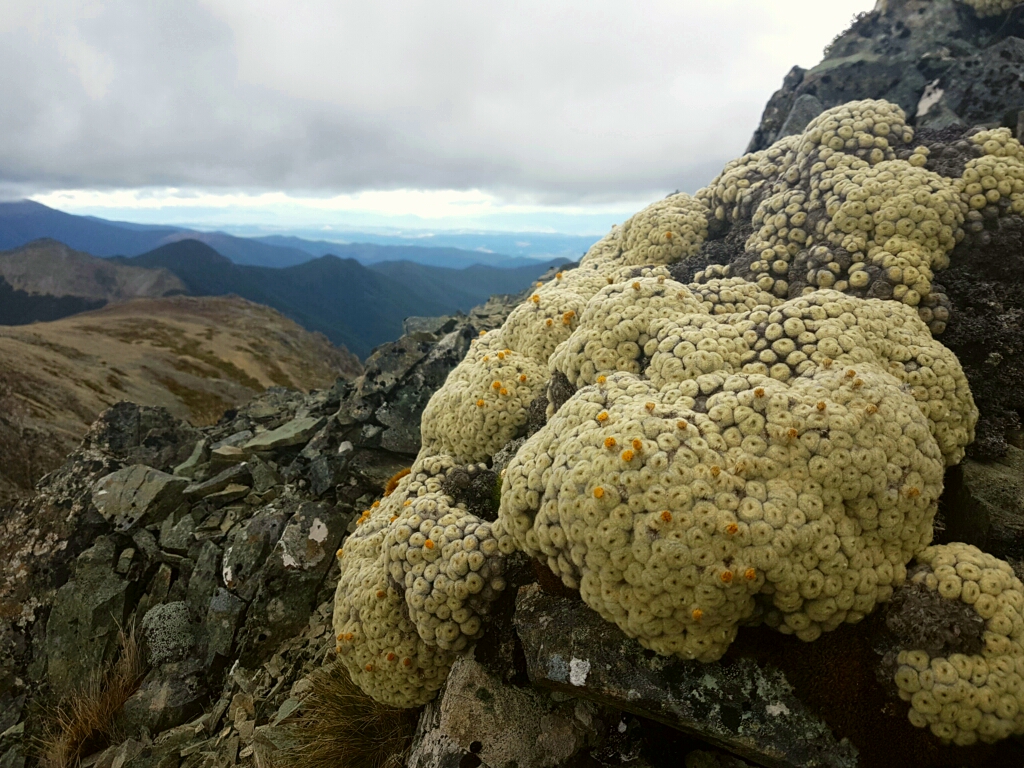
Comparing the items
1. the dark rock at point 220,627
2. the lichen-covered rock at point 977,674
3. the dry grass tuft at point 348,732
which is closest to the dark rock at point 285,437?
the dark rock at point 220,627

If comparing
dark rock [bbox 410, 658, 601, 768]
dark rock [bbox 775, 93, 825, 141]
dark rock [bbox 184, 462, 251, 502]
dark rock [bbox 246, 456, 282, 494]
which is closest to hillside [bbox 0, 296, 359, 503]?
dark rock [bbox 184, 462, 251, 502]

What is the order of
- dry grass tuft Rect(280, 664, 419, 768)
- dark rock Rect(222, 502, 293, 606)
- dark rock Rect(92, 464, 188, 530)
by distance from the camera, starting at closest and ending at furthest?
dry grass tuft Rect(280, 664, 419, 768), dark rock Rect(222, 502, 293, 606), dark rock Rect(92, 464, 188, 530)

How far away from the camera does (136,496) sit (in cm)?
1064

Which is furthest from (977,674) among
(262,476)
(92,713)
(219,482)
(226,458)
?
(226,458)

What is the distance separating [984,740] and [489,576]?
3742 millimetres

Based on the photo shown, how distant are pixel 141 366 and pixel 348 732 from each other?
43692 millimetres

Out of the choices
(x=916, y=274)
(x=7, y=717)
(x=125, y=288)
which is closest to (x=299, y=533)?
(x=7, y=717)

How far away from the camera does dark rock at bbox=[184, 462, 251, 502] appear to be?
10.8m

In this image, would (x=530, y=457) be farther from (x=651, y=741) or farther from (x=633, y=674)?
(x=651, y=741)

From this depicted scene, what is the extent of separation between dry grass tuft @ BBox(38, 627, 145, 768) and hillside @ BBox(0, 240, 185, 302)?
480 feet

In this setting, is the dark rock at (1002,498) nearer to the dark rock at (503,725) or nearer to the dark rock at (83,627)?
the dark rock at (503,725)

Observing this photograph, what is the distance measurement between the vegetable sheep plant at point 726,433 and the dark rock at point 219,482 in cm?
514

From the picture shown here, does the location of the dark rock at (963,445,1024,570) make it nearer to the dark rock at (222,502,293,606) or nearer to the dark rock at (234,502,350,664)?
the dark rock at (234,502,350,664)

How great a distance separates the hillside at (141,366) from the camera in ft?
56.8
